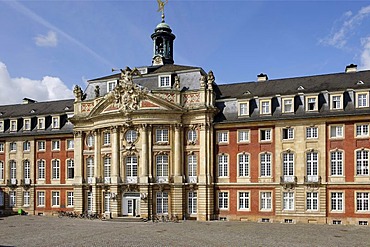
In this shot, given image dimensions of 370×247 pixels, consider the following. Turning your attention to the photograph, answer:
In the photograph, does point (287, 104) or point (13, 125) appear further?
point (13, 125)

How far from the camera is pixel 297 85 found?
53.6m

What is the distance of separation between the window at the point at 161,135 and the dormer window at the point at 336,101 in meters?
18.1

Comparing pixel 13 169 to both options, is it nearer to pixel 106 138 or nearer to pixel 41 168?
pixel 41 168

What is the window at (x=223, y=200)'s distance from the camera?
170 ft

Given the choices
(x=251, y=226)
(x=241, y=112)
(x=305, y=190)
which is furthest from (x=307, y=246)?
(x=241, y=112)

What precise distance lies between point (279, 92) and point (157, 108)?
1381 centimetres

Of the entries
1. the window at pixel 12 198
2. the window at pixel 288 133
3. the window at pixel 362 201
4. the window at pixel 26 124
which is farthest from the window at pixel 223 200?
the window at pixel 12 198

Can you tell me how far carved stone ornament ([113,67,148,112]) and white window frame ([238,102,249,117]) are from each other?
10.7 meters

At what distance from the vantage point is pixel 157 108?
52.5 meters

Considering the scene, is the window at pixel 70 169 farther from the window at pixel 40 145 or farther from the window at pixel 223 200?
the window at pixel 223 200

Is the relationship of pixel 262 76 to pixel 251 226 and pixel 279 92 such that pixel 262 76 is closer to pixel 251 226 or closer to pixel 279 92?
pixel 279 92

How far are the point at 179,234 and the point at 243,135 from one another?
16.6m

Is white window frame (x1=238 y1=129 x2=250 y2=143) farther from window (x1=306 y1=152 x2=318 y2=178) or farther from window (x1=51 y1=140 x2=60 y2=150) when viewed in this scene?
window (x1=51 y1=140 x2=60 y2=150)

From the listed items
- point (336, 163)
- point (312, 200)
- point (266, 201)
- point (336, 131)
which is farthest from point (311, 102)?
point (266, 201)
